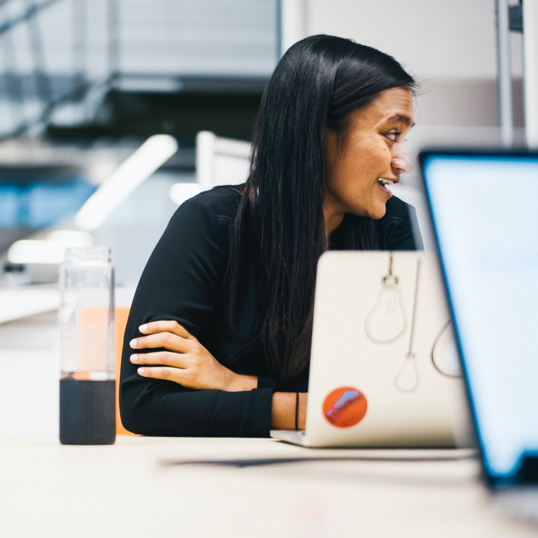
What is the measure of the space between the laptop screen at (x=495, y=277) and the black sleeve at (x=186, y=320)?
0.62 meters

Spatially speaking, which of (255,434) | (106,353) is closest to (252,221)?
(255,434)

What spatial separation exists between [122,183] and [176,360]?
374cm

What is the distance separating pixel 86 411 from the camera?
2.50 feet

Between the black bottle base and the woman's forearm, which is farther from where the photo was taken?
the woman's forearm

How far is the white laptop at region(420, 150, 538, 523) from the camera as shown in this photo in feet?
1.34

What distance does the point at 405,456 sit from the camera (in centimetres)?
68

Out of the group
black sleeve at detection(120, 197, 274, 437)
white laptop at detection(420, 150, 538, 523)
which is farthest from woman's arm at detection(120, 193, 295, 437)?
white laptop at detection(420, 150, 538, 523)

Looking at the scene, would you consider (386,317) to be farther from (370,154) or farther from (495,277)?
(370,154)

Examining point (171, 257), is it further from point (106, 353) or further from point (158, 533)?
point (158, 533)

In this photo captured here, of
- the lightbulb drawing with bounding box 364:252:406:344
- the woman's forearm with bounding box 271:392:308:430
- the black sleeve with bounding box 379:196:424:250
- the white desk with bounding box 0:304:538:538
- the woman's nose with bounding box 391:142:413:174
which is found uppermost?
the woman's nose with bounding box 391:142:413:174

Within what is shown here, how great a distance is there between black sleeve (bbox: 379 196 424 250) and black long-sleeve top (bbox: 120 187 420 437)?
0.41m

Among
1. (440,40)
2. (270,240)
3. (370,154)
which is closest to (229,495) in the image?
(270,240)

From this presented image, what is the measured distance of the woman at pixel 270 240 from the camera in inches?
44.3

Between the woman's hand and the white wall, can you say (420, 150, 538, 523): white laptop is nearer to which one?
the woman's hand
